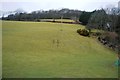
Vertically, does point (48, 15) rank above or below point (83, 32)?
above

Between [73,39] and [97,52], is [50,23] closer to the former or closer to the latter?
[73,39]

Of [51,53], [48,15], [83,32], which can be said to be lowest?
[51,53]

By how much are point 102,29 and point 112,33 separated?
4.61 feet

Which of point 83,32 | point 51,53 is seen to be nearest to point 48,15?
point 83,32

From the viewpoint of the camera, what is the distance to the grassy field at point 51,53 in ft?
23.0

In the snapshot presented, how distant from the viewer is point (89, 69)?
7527 millimetres

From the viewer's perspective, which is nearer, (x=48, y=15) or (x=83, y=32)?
(x=48, y=15)

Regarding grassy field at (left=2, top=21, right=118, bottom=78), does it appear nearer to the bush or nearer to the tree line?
the bush

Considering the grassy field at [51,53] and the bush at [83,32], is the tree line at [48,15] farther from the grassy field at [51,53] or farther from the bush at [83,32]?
the bush at [83,32]

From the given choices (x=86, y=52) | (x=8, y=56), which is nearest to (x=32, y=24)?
(x=86, y=52)

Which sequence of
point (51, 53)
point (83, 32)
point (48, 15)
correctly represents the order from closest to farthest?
point (51, 53) < point (48, 15) < point (83, 32)

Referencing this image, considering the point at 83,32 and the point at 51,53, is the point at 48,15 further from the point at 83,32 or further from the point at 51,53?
the point at 51,53

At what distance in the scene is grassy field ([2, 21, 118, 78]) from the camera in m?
7.00

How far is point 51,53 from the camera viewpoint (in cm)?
1017
